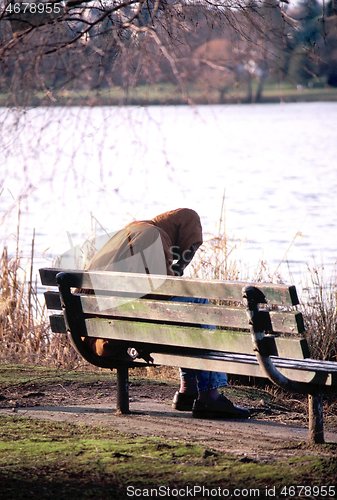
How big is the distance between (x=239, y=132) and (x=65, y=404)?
49.8m

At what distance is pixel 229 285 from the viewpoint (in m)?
4.95

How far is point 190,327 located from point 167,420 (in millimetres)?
773

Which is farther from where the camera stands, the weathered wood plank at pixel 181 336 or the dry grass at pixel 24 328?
the dry grass at pixel 24 328

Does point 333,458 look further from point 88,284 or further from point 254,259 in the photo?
point 254,259

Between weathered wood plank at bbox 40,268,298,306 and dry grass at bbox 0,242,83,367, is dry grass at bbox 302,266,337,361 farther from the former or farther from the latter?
weathered wood plank at bbox 40,268,298,306

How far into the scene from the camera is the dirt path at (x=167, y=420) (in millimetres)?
5203

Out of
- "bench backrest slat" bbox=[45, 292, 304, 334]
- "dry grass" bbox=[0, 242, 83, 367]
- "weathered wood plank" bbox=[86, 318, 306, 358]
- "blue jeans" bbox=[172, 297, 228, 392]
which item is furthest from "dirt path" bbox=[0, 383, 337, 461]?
"dry grass" bbox=[0, 242, 83, 367]

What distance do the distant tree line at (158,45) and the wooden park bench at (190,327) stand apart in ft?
3.18

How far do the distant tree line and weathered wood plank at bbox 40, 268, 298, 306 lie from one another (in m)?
0.88

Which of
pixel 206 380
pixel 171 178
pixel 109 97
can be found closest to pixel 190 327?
pixel 206 380

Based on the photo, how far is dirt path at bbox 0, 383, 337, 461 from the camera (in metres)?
5.20

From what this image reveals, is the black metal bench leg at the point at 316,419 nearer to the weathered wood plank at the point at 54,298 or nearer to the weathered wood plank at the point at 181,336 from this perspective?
the weathered wood plank at the point at 181,336

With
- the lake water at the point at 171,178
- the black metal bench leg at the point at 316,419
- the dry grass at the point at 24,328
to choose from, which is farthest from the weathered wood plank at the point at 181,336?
the dry grass at the point at 24,328

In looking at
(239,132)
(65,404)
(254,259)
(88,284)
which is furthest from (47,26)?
(239,132)
